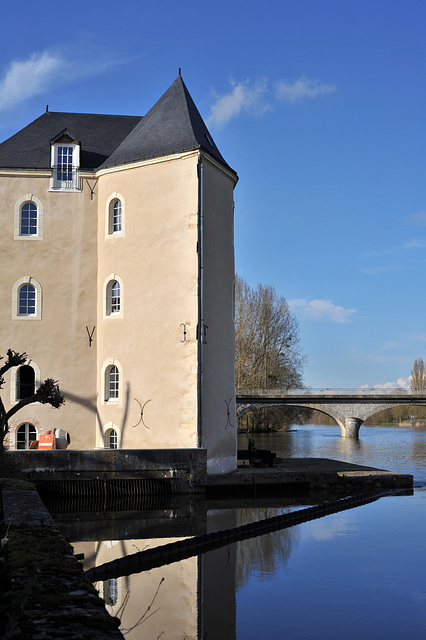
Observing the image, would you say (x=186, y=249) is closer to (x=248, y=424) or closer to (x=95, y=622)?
(x=95, y=622)

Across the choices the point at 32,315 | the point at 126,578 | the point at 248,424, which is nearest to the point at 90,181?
the point at 32,315

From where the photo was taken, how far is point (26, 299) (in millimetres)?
24062

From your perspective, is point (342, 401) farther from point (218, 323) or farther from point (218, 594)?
point (218, 594)

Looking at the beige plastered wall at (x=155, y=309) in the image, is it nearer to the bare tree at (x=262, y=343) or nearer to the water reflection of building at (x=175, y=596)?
the water reflection of building at (x=175, y=596)

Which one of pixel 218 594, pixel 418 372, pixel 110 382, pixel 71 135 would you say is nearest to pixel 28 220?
pixel 71 135

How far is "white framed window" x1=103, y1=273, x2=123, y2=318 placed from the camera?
23.2 metres

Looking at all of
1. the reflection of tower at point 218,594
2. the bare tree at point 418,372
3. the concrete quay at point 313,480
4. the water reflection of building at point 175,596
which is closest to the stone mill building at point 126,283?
the concrete quay at point 313,480

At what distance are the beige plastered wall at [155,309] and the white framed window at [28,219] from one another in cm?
278

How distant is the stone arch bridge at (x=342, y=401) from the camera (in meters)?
57.7

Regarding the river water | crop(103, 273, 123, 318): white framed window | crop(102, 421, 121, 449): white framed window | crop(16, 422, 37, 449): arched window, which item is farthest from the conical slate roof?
the river water

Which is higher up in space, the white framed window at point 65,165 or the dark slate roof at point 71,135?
the dark slate roof at point 71,135

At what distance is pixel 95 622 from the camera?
424 cm

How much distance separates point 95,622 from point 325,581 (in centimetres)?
656

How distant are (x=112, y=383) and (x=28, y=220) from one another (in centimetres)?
634
